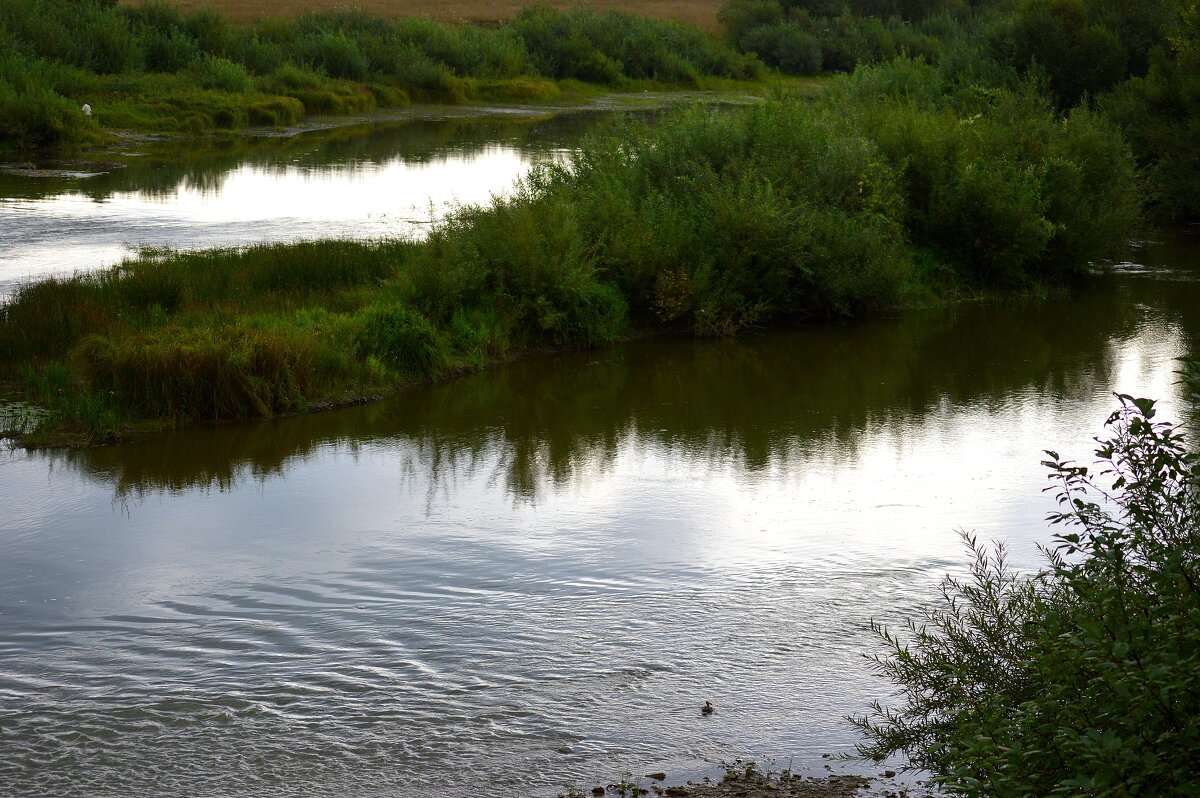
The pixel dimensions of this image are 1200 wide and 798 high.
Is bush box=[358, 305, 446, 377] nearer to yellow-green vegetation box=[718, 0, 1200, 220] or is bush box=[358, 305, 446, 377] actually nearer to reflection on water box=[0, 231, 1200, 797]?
reflection on water box=[0, 231, 1200, 797]

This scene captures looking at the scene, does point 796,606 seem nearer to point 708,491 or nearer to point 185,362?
point 708,491

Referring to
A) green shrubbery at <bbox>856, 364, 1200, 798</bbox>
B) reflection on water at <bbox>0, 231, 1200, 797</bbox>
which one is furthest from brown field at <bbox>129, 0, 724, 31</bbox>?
green shrubbery at <bbox>856, 364, 1200, 798</bbox>

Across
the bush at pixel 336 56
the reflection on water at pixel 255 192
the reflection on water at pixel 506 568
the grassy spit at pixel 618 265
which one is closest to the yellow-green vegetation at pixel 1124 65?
the grassy spit at pixel 618 265

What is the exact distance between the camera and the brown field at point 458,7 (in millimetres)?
62281

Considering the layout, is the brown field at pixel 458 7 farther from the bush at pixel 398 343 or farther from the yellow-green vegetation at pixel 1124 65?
the bush at pixel 398 343

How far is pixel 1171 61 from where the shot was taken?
24516mm

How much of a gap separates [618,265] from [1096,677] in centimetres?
1169

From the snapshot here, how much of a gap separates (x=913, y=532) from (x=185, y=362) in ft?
21.5

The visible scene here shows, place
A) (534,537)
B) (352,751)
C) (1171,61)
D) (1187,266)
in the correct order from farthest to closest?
(1171,61)
(1187,266)
(534,537)
(352,751)

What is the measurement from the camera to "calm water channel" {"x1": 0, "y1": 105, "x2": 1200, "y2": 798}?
559cm

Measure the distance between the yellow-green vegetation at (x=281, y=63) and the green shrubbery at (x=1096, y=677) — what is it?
2805 centimetres

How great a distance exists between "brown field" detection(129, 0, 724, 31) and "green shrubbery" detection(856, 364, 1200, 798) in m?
56.7

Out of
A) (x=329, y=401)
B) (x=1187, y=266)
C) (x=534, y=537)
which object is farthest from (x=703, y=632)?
(x=1187, y=266)

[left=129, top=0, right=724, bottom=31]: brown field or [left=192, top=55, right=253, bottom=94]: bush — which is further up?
[left=129, top=0, right=724, bottom=31]: brown field
